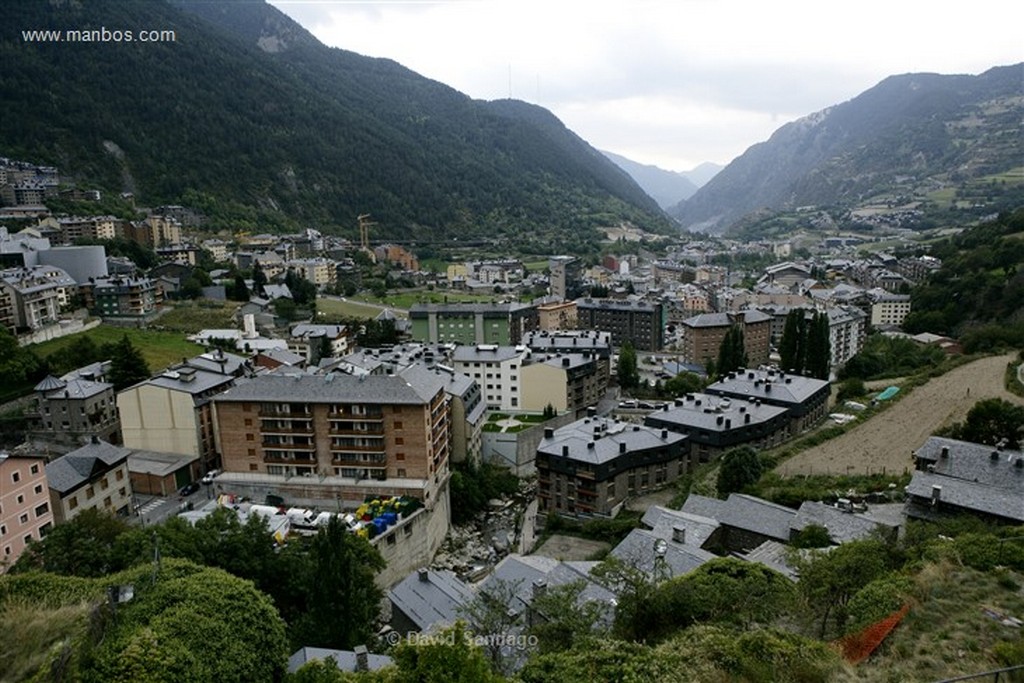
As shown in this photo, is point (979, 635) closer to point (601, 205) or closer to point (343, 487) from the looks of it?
point (343, 487)

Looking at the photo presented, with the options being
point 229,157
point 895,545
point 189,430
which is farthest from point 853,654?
point 229,157

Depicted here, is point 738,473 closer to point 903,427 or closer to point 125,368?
point 903,427

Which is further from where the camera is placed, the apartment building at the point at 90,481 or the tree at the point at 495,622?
the apartment building at the point at 90,481

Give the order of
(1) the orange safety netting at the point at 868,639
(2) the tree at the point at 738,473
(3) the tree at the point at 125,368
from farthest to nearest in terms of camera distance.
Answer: (3) the tree at the point at 125,368 < (2) the tree at the point at 738,473 < (1) the orange safety netting at the point at 868,639

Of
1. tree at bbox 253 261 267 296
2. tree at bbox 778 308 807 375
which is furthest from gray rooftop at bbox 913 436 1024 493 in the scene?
tree at bbox 253 261 267 296

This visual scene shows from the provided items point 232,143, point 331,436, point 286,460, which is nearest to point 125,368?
point 286,460

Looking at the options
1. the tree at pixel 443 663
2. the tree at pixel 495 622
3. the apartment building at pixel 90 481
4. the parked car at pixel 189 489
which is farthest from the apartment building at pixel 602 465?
the tree at pixel 443 663

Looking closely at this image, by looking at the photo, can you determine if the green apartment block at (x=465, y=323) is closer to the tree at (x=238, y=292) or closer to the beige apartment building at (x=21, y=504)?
the tree at (x=238, y=292)
